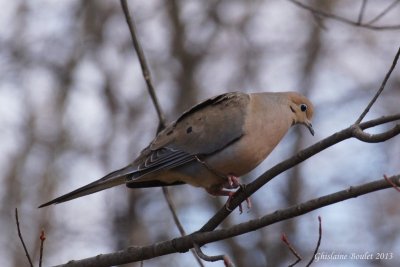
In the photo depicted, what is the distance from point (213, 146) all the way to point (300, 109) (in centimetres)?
86

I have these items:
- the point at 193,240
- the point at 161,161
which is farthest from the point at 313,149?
the point at 161,161

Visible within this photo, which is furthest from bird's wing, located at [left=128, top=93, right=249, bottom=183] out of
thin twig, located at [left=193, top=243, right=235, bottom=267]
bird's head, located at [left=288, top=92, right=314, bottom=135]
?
thin twig, located at [left=193, top=243, right=235, bottom=267]

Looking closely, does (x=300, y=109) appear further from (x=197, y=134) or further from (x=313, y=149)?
(x=313, y=149)

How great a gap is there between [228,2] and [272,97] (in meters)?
5.90

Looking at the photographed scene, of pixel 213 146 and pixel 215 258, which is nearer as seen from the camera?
pixel 215 258

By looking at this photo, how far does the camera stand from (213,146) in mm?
4848

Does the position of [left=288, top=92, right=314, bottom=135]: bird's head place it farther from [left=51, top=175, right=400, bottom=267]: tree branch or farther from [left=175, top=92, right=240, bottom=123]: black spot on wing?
[left=51, top=175, right=400, bottom=267]: tree branch

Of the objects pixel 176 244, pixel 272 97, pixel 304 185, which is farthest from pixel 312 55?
pixel 176 244

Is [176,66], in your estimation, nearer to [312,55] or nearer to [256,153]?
[312,55]

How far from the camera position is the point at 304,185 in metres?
9.61

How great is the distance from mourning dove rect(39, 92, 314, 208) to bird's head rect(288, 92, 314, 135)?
97 millimetres

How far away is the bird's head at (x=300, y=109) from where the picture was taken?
17.5 feet

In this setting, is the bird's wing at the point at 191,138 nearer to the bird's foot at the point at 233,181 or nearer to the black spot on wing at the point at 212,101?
the black spot on wing at the point at 212,101

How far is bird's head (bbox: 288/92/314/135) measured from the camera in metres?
5.34
